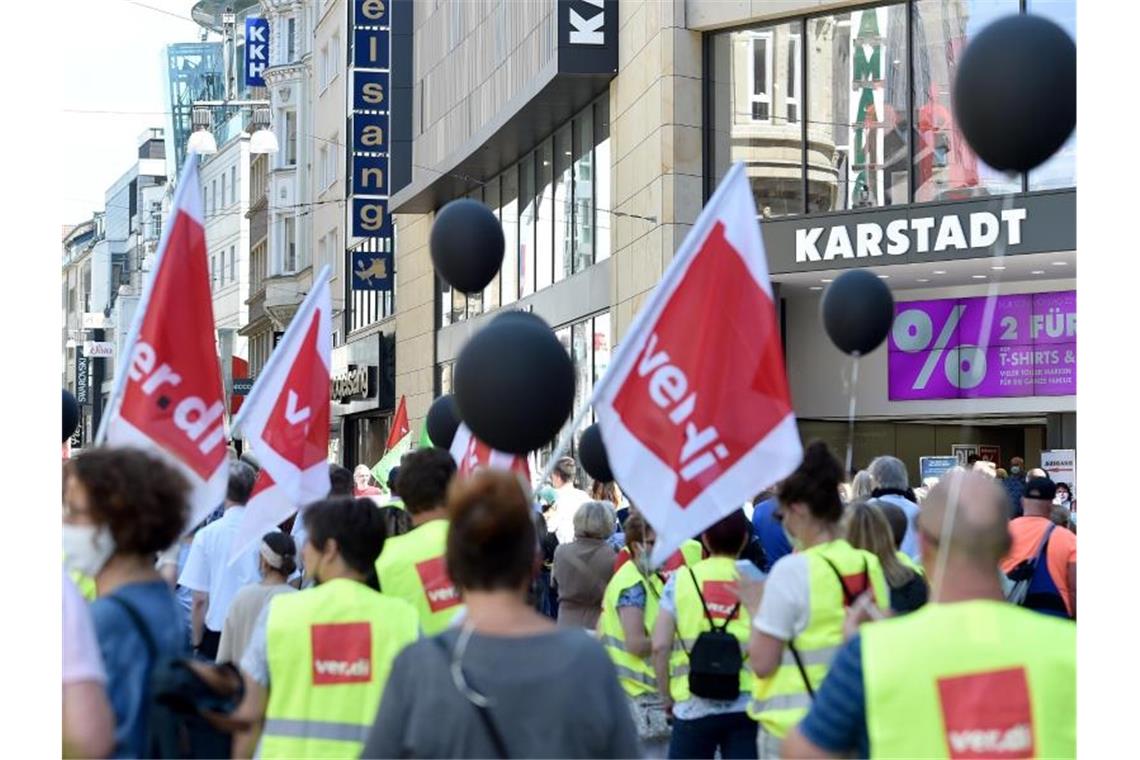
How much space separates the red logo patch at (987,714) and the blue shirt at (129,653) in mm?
1889

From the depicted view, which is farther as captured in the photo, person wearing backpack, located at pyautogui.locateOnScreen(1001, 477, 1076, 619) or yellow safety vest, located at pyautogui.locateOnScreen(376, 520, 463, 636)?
person wearing backpack, located at pyautogui.locateOnScreen(1001, 477, 1076, 619)

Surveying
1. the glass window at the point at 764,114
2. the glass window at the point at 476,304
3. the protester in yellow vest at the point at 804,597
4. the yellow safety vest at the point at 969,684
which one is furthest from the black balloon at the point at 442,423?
the glass window at the point at 476,304

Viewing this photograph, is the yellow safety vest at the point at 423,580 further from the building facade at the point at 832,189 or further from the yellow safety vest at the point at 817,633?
the building facade at the point at 832,189

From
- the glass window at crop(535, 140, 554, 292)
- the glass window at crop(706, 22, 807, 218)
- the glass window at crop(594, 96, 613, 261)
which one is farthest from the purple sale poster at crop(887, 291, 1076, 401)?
the glass window at crop(535, 140, 554, 292)

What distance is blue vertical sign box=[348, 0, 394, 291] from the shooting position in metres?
40.6

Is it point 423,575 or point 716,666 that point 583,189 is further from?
point 423,575

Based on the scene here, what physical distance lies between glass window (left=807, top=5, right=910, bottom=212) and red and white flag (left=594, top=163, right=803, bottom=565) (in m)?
17.9

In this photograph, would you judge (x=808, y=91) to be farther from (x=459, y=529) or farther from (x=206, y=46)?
(x=206, y=46)

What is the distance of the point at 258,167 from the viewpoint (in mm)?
69062

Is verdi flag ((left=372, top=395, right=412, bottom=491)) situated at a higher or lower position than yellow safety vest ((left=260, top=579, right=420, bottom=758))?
higher

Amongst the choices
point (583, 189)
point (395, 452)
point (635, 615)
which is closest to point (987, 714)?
point (635, 615)

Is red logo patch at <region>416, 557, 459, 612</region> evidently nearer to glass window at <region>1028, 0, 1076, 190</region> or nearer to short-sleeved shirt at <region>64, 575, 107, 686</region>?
short-sleeved shirt at <region>64, 575, 107, 686</region>

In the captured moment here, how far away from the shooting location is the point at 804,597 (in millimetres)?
6016
